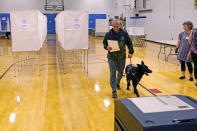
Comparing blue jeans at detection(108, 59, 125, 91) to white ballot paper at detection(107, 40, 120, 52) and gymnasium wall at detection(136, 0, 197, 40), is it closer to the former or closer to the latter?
white ballot paper at detection(107, 40, 120, 52)

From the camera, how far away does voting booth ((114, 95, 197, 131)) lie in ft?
2.97

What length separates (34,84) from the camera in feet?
17.0

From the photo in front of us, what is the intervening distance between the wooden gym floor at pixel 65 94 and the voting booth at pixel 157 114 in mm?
1918

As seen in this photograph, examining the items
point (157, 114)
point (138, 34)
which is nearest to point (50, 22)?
point (138, 34)

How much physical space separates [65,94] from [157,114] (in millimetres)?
3589

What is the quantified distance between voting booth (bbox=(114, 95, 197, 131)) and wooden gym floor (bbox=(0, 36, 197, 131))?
1918mm

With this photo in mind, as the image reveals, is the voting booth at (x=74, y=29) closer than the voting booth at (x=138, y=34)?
Yes

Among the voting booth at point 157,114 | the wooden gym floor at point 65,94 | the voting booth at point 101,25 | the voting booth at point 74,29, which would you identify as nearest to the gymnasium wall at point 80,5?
the voting booth at point 101,25

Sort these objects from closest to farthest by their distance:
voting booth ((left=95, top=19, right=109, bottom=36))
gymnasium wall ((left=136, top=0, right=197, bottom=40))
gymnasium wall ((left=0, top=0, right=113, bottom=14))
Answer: gymnasium wall ((left=136, top=0, right=197, bottom=40)) → voting booth ((left=95, top=19, right=109, bottom=36)) → gymnasium wall ((left=0, top=0, right=113, bottom=14))

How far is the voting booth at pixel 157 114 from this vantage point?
35.6 inches

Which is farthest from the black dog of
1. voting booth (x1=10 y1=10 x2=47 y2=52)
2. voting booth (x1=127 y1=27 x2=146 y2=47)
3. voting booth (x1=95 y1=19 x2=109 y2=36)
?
voting booth (x1=95 y1=19 x2=109 y2=36)

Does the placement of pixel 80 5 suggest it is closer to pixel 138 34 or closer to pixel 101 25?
pixel 101 25

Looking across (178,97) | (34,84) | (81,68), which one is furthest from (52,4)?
(178,97)

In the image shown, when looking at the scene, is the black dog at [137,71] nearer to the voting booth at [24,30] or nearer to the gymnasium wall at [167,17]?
the voting booth at [24,30]
